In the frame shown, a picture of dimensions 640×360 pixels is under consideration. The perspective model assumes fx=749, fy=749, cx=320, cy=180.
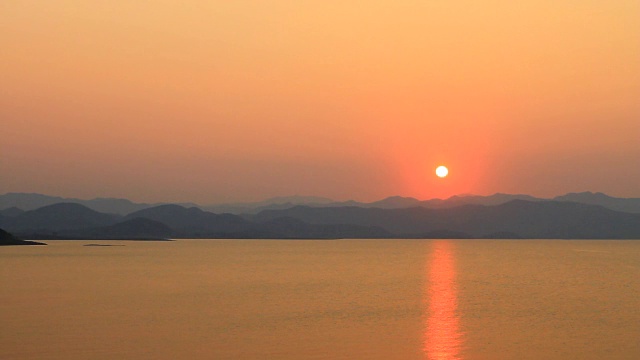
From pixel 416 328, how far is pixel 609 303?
86.1 ft

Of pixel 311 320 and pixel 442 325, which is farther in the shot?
pixel 311 320

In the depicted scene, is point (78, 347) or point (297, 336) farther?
point (297, 336)

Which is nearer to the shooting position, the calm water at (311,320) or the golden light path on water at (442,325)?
the calm water at (311,320)

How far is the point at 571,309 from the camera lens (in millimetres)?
58281

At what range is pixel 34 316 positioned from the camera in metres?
47.7

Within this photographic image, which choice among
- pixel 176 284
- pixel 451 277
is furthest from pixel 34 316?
pixel 451 277

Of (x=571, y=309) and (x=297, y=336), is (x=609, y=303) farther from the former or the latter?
(x=297, y=336)

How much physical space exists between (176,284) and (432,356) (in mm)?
48392

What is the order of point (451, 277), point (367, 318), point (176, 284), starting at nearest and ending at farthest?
point (367, 318)
point (176, 284)
point (451, 277)

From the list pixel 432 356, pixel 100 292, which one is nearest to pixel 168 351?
pixel 432 356

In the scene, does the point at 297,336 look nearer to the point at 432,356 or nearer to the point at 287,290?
the point at 432,356

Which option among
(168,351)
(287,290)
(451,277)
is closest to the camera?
(168,351)

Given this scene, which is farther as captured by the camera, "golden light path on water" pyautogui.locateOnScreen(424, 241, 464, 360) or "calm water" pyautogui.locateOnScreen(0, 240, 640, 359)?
"golden light path on water" pyautogui.locateOnScreen(424, 241, 464, 360)

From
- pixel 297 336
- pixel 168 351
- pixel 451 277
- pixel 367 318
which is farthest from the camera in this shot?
pixel 451 277
